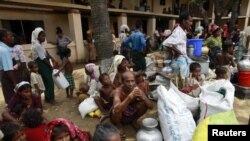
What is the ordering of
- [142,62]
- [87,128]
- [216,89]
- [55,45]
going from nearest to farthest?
[216,89], [87,128], [142,62], [55,45]

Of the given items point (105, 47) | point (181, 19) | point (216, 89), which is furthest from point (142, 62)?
point (216, 89)

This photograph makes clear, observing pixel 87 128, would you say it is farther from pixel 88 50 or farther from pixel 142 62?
pixel 88 50

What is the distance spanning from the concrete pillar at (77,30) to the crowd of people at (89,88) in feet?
14.4

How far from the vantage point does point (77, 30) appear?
8.88m

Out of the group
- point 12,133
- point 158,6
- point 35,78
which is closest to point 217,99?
point 12,133

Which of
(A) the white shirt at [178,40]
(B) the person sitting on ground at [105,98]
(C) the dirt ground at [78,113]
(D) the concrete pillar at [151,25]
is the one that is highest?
(D) the concrete pillar at [151,25]

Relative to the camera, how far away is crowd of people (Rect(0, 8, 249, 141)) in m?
2.00

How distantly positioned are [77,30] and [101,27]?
15.9 feet

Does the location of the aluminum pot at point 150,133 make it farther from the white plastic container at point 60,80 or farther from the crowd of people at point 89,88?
the white plastic container at point 60,80

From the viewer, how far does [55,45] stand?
8469 mm

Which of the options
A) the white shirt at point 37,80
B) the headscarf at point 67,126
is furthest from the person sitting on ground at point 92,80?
the headscarf at point 67,126

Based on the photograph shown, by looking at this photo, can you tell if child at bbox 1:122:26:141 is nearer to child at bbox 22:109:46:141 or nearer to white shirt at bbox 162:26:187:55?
child at bbox 22:109:46:141

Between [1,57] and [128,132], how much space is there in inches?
87.7

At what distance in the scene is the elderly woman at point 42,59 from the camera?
392cm
